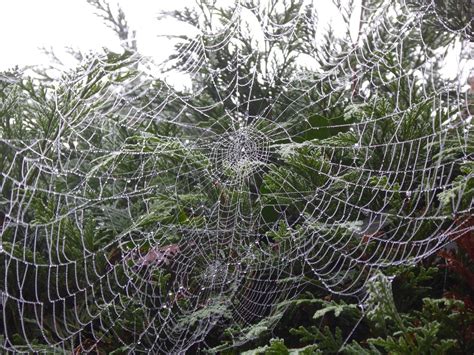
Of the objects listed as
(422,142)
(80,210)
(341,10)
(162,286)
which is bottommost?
(162,286)

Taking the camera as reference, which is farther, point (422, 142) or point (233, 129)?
point (233, 129)

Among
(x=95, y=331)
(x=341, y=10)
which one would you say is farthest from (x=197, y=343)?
(x=341, y=10)

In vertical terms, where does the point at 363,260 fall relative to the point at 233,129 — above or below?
below

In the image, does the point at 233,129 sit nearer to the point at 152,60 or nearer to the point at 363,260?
the point at 152,60

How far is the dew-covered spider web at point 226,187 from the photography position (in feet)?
3.83

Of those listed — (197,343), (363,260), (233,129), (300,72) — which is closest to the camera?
(363,260)

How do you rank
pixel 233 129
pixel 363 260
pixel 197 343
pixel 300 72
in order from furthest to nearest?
pixel 300 72, pixel 233 129, pixel 197 343, pixel 363 260

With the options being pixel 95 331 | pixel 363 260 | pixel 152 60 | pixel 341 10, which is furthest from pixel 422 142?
pixel 95 331

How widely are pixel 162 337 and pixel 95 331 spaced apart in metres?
0.13

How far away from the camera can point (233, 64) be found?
1.54 metres

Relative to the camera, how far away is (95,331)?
1.27 meters

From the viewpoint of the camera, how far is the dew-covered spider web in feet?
3.83

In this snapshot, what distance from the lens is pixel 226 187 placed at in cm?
138

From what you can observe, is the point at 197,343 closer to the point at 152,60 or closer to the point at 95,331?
the point at 95,331
